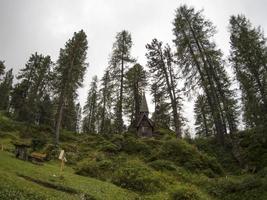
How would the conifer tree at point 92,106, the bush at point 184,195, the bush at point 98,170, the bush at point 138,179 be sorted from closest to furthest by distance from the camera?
the bush at point 184,195 → the bush at point 138,179 → the bush at point 98,170 → the conifer tree at point 92,106

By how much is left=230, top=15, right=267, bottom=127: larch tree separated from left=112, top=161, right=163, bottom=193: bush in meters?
10.7

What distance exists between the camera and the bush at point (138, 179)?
17000mm

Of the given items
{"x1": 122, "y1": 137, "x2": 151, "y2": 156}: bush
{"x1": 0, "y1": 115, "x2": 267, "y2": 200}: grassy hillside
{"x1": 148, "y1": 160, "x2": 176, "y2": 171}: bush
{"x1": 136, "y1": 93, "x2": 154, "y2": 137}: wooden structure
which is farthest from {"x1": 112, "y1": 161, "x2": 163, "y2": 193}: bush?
{"x1": 136, "y1": 93, "x2": 154, "y2": 137}: wooden structure

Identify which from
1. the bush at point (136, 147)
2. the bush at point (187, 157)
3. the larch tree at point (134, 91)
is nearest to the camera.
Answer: the bush at point (187, 157)

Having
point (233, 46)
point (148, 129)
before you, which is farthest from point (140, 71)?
point (233, 46)

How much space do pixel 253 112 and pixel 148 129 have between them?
18.7 metres

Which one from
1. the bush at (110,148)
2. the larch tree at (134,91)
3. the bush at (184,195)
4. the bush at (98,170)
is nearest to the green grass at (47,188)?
the bush at (184,195)

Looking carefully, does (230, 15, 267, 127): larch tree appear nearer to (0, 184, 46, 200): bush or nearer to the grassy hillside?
the grassy hillside

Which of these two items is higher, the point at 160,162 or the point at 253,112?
the point at 253,112

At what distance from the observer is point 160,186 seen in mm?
17172

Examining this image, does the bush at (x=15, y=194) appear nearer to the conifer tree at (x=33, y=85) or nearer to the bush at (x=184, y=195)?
the bush at (x=184, y=195)

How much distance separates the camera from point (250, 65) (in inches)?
1005

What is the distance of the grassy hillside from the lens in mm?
12781

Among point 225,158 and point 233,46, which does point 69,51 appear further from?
point 225,158
